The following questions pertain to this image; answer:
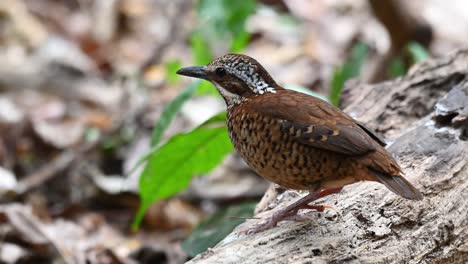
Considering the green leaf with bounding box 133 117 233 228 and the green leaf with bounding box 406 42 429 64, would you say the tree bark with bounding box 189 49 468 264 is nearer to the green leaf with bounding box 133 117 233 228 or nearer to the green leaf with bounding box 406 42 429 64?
the green leaf with bounding box 133 117 233 228

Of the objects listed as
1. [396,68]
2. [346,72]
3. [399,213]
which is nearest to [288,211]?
[399,213]

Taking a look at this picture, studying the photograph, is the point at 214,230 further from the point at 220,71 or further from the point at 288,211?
the point at 288,211

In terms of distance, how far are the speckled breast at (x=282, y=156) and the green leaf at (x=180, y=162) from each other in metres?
0.95

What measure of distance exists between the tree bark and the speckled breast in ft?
0.62

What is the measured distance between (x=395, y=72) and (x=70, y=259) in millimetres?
3038

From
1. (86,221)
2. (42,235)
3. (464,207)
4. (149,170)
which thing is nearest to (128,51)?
(86,221)

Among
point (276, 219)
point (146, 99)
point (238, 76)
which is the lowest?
point (276, 219)

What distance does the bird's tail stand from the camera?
3285 mm

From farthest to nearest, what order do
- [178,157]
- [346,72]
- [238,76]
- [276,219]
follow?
[346,72] → [178,157] → [238,76] → [276,219]

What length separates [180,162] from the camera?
476 centimetres

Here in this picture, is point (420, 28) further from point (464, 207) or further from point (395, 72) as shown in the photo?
point (464, 207)

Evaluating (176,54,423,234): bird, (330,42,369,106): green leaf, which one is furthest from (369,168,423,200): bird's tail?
(330,42,369,106): green leaf

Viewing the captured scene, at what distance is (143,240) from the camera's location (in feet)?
19.9

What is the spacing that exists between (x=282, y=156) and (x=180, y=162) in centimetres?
129
